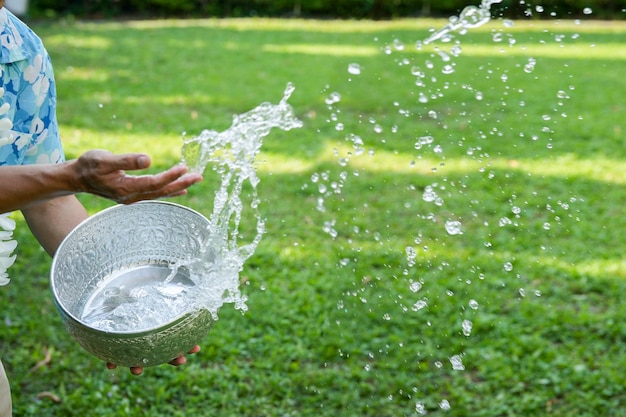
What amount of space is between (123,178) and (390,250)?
9.19ft

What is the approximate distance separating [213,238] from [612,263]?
2882mm

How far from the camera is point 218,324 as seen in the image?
3672 millimetres

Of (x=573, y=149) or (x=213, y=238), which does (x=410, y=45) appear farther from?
(x=213, y=238)

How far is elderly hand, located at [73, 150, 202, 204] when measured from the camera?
1620mm

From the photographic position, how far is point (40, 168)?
1703 mm

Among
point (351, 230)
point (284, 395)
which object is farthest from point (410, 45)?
point (284, 395)

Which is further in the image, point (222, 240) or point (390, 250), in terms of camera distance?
point (390, 250)

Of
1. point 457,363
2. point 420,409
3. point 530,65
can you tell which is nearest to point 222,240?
point 420,409

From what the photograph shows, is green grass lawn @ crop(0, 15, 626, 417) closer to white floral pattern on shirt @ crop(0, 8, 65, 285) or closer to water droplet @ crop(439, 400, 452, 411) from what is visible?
water droplet @ crop(439, 400, 452, 411)

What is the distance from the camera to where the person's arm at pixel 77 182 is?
65.7 inches

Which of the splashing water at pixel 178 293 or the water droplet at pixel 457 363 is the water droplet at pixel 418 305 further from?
the splashing water at pixel 178 293

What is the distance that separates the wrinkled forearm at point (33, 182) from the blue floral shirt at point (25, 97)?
0.12 m

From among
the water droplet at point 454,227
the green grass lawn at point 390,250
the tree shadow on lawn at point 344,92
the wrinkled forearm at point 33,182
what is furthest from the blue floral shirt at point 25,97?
the tree shadow on lawn at point 344,92

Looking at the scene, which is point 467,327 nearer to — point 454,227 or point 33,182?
point 454,227
